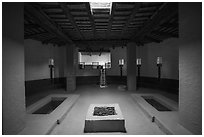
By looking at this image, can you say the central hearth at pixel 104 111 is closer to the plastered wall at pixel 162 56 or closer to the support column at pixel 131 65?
the support column at pixel 131 65

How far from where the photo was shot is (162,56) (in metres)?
9.52

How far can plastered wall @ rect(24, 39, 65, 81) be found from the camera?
859cm

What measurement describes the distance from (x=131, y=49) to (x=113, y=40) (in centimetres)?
143

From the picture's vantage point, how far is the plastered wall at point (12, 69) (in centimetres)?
263

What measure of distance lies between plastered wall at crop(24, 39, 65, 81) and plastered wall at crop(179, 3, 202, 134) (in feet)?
28.8

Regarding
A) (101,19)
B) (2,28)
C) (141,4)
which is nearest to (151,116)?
(141,4)

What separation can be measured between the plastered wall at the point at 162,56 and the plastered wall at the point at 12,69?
8651 millimetres

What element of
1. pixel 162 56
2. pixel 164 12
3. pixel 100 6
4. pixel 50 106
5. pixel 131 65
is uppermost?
pixel 100 6

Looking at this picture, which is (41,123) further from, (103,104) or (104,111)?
(103,104)

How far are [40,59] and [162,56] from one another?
936cm

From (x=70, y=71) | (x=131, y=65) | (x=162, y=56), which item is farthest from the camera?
(x=162, y=56)

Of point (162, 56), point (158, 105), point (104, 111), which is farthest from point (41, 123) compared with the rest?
point (162, 56)

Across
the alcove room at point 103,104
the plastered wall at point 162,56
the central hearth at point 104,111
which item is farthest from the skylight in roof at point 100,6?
the plastered wall at point 162,56

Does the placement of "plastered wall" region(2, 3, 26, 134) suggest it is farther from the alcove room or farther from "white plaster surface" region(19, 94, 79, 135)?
"white plaster surface" region(19, 94, 79, 135)
